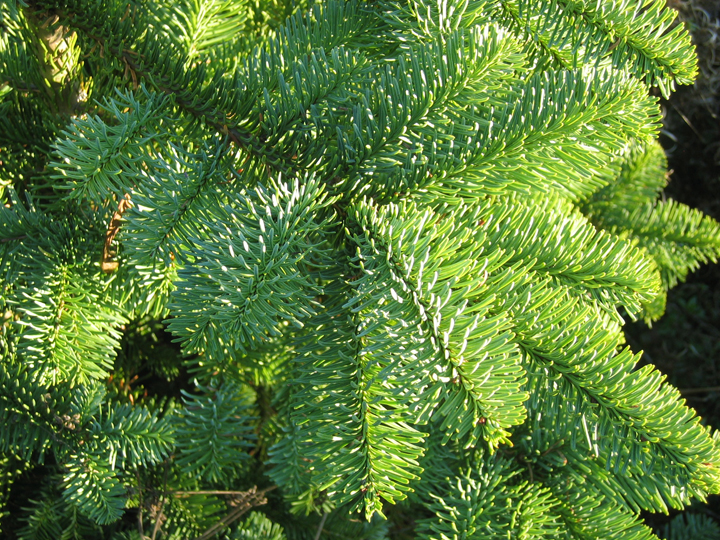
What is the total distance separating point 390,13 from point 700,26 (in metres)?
0.98

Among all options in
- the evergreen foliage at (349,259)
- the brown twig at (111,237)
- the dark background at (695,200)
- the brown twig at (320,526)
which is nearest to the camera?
the evergreen foliage at (349,259)

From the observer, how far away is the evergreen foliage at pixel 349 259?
321 millimetres

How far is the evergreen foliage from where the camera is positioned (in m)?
0.32

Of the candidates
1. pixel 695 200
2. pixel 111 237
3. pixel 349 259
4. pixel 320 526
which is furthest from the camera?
pixel 695 200

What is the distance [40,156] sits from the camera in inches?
20.7

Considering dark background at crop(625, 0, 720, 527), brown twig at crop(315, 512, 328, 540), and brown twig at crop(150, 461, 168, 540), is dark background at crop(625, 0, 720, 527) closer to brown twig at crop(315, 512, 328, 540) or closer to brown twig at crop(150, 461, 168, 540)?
brown twig at crop(315, 512, 328, 540)

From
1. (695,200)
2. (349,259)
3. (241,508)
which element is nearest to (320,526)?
(241,508)

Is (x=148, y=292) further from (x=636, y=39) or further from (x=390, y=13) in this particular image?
(x=636, y=39)

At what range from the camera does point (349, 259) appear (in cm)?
35

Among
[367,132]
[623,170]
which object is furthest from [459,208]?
[623,170]

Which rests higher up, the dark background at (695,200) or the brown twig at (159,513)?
the dark background at (695,200)

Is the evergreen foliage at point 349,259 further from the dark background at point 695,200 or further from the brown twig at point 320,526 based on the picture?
the dark background at point 695,200

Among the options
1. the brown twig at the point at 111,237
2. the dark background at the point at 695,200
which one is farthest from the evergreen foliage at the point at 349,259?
the dark background at the point at 695,200

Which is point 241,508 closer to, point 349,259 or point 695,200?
point 349,259
